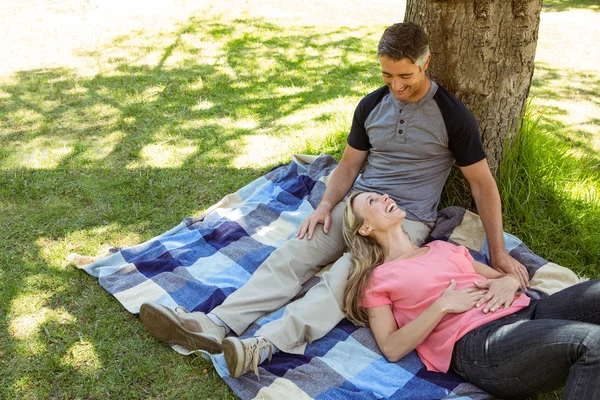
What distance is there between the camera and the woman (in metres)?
2.41

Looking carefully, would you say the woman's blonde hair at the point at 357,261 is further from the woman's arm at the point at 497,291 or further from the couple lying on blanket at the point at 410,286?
the woman's arm at the point at 497,291

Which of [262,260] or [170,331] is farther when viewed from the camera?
[262,260]

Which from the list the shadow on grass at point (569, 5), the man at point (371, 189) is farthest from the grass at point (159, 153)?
the shadow on grass at point (569, 5)

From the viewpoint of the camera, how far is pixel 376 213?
316 centimetres

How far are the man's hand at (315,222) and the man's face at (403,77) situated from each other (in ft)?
2.90

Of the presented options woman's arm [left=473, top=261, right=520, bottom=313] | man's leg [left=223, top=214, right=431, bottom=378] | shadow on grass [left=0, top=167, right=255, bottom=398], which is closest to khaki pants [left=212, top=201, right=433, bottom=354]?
man's leg [left=223, top=214, right=431, bottom=378]

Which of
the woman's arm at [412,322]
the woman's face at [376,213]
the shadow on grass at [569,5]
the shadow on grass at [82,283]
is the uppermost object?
the shadow on grass at [569,5]

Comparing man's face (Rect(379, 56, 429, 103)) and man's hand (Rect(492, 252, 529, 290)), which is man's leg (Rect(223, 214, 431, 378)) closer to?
man's hand (Rect(492, 252, 529, 290))

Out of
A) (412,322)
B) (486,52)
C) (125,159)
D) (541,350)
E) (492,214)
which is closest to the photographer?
(541,350)

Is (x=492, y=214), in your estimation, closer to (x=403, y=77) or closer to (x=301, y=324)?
(x=403, y=77)

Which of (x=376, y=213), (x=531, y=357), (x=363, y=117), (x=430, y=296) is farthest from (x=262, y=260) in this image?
(x=531, y=357)

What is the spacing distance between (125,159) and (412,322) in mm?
3630

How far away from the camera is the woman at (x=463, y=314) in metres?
2.41

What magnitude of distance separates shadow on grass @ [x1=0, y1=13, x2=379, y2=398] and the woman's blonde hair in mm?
866
